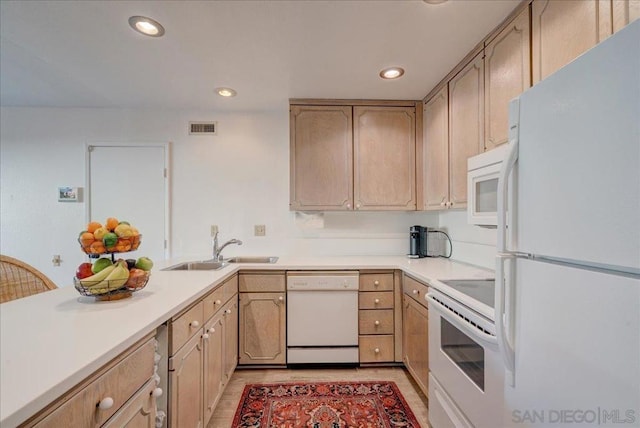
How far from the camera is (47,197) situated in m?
2.80

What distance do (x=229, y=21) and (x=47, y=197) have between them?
271cm

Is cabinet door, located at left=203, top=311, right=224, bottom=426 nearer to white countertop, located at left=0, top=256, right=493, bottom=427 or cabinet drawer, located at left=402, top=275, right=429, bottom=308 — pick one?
white countertop, located at left=0, top=256, right=493, bottom=427

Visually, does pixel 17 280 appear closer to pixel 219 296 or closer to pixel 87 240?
pixel 87 240

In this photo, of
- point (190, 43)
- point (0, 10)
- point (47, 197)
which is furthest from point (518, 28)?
point (47, 197)

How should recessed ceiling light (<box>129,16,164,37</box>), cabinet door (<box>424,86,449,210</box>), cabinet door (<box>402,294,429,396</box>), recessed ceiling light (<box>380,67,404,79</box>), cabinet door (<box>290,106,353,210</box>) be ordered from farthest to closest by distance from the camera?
1. cabinet door (<box>290,106,353,210</box>)
2. cabinet door (<box>424,86,449,210</box>)
3. recessed ceiling light (<box>380,67,404,79</box>)
4. cabinet door (<box>402,294,429,396</box>)
5. recessed ceiling light (<box>129,16,164,37</box>)

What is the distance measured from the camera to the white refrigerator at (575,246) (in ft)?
1.72

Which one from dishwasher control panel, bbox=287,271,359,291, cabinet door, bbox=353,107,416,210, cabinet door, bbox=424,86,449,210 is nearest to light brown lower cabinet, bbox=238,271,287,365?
dishwasher control panel, bbox=287,271,359,291

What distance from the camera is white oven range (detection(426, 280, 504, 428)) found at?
40.4 inches

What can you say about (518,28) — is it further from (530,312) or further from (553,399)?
(553,399)

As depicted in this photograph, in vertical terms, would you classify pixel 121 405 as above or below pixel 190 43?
below

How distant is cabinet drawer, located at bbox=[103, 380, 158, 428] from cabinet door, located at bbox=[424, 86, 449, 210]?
2.10 meters

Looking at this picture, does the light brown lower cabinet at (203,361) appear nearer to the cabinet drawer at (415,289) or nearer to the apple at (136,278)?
the apple at (136,278)

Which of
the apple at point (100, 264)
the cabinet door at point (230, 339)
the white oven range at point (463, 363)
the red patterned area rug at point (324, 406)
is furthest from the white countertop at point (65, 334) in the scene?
the white oven range at point (463, 363)

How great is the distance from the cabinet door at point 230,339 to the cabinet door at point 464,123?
1.80m
